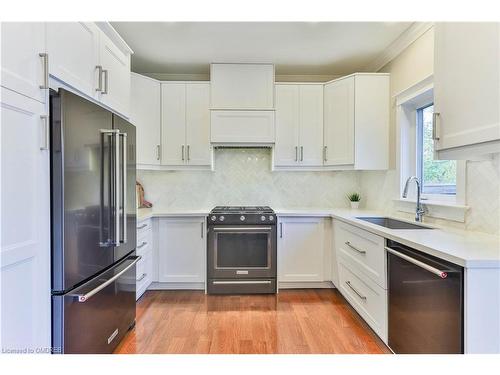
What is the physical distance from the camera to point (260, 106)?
3088 millimetres

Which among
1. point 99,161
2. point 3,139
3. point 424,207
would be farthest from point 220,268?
point 3,139

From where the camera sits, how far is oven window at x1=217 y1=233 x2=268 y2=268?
2.88 metres

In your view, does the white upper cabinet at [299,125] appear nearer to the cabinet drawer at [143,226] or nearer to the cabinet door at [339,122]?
the cabinet door at [339,122]

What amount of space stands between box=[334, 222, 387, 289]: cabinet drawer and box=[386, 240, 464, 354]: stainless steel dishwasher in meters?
0.10

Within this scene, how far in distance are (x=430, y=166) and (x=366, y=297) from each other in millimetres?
1310

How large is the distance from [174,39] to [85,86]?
125 centimetres

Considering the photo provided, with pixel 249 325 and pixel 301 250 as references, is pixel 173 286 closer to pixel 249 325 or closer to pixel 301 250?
pixel 249 325

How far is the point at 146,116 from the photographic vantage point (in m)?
3.04

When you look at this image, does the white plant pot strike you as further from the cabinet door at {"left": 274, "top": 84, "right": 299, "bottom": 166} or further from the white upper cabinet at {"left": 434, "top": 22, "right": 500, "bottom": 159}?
the white upper cabinet at {"left": 434, "top": 22, "right": 500, "bottom": 159}

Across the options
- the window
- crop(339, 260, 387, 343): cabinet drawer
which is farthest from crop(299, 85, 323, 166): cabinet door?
crop(339, 260, 387, 343): cabinet drawer

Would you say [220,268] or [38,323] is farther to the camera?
[220,268]

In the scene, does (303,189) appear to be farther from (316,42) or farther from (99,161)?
A: (99,161)

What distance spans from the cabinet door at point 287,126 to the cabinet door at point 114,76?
1606 mm

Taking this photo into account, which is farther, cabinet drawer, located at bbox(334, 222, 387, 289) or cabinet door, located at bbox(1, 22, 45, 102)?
cabinet drawer, located at bbox(334, 222, 387, 289)
